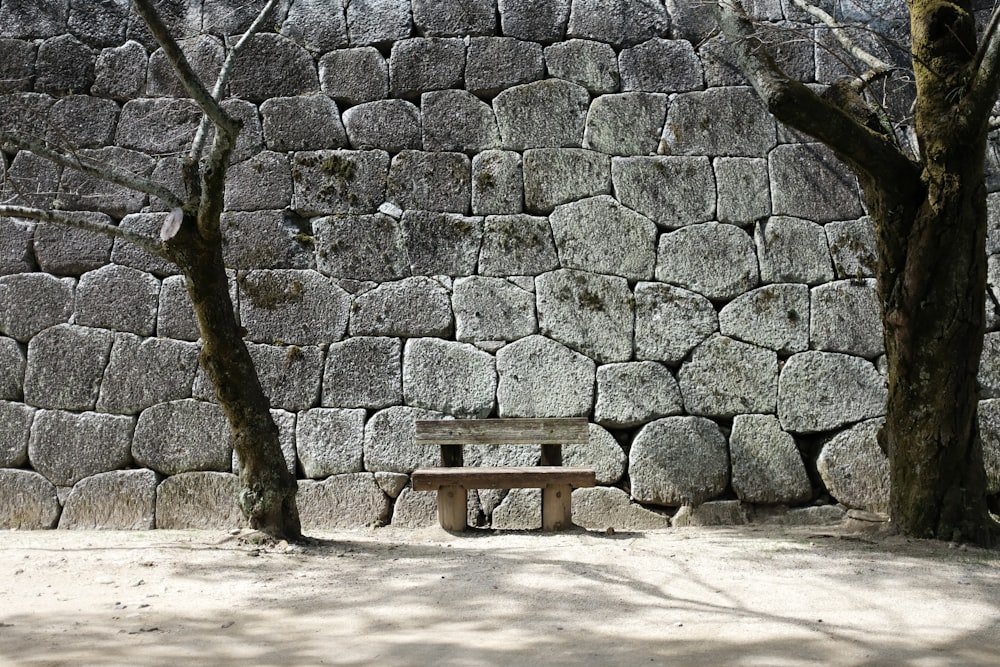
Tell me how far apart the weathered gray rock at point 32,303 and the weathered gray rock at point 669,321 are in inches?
136

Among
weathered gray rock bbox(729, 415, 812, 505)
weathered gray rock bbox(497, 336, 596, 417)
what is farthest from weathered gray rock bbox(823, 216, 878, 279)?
weathered gray rock bbox(497, 336, 596, 417)

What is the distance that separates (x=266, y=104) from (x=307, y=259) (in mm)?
1076

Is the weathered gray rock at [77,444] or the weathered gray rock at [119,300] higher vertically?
the weathered gray rock at [119,300]

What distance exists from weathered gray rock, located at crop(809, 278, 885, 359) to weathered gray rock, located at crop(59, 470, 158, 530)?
4003 millimetres

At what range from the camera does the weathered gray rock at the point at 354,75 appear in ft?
18.8

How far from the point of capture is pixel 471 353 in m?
5.37

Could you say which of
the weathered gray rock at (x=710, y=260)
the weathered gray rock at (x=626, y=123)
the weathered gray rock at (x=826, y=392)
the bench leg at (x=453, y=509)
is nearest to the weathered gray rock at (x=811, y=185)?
the weathered gray rock at (x=710, y=260)

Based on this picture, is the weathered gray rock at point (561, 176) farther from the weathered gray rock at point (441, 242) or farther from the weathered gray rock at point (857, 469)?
the weathered gray rock at point (857, 469)

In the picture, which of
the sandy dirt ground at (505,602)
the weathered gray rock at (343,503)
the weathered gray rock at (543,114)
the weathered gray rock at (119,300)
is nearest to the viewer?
the sandy dirt ground at (505,602)

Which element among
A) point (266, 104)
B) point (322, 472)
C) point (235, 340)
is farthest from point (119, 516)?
point (266, 104)

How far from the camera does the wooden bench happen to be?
15.1ft

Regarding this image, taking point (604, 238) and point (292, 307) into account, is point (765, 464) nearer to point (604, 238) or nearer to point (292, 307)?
point (604, 238)

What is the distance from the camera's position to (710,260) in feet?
18.1

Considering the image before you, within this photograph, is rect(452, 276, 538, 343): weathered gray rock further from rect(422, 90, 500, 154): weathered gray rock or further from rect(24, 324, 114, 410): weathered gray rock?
rect(24, 324, 114, 410): weathered gray rock
